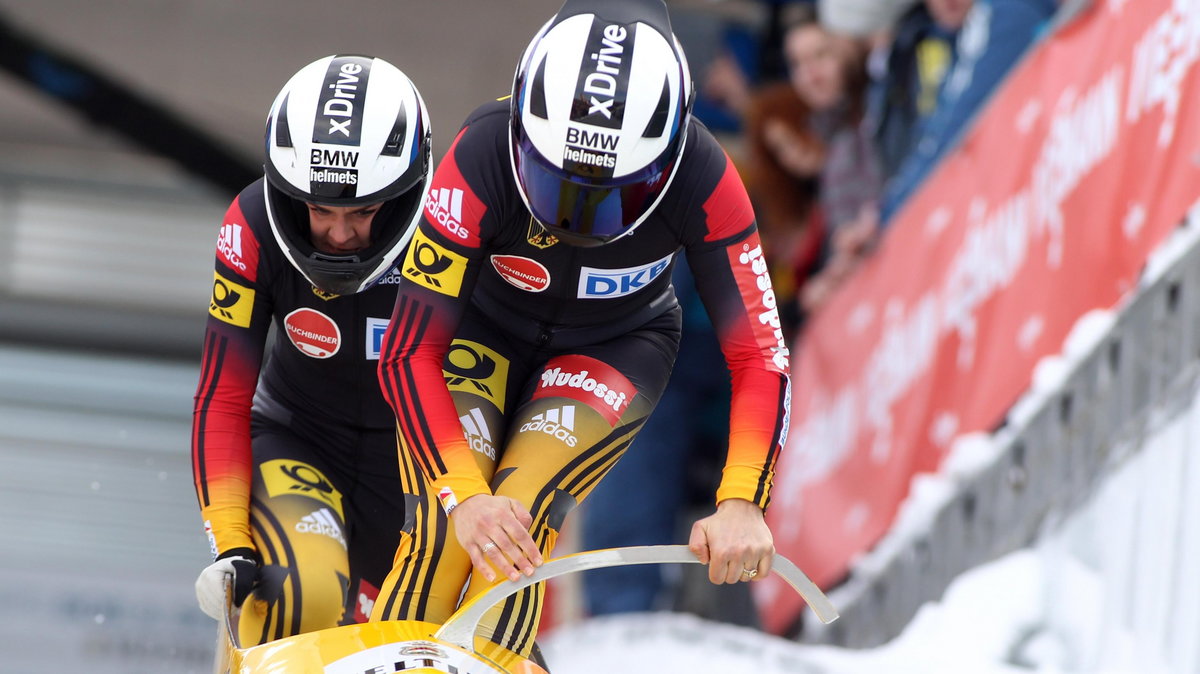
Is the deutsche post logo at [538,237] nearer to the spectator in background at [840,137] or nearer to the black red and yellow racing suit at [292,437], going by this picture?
the black red and yellow racing suit at [292,437]

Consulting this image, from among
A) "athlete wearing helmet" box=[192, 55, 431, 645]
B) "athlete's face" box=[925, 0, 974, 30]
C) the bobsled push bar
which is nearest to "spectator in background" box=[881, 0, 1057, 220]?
"athlete's face" box=[925, 0, 974, 30]

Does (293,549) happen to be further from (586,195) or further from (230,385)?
(586,195)

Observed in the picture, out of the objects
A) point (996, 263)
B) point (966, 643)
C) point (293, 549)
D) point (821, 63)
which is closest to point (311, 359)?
point (293, 549)

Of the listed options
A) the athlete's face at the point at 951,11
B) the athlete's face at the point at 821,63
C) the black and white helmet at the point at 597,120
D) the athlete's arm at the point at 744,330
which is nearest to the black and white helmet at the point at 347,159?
the black and white helmet at the point at 597,120

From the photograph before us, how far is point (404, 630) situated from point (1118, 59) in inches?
107

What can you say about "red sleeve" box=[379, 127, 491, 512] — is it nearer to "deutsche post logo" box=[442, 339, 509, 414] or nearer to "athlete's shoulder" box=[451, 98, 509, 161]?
"athlete's shoulder" box=[451, 98, 509, 161]

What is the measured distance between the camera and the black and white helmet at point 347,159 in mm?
2945

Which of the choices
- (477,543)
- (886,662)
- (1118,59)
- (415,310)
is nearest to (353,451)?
(415,310)

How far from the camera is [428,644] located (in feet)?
8.08

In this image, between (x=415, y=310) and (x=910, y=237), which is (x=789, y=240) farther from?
(x=415, y=310)

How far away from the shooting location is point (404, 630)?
8.23ft

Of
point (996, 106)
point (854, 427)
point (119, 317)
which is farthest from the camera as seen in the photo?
point (119, 317)

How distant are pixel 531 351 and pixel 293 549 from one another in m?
0.66

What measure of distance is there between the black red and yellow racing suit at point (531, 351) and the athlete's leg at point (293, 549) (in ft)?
1.25
